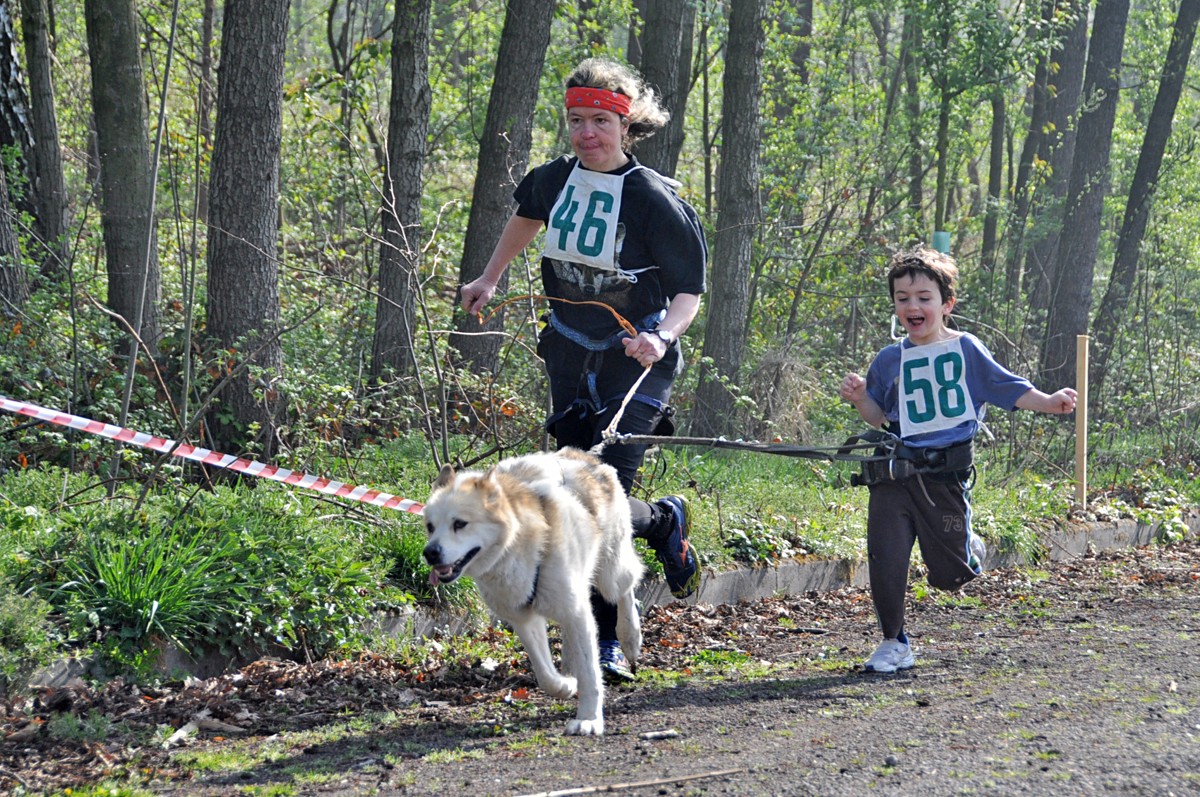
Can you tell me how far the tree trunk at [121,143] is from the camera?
954cm

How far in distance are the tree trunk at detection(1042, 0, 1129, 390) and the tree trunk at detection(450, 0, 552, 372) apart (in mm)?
8575

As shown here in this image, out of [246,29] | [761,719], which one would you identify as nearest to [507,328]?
[246,29]

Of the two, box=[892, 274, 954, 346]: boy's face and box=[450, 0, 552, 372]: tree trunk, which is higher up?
box=[450, 0, 552, 372]: tree trunk

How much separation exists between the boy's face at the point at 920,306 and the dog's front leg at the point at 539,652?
2224 millimetres

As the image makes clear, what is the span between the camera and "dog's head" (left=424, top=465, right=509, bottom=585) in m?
4.00

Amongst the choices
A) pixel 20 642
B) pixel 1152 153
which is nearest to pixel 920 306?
pixel 20 642

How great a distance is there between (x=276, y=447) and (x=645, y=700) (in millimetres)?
3667

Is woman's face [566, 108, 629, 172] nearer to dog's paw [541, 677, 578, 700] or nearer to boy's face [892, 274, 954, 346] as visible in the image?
boy's face [892, 274, 954, 346]

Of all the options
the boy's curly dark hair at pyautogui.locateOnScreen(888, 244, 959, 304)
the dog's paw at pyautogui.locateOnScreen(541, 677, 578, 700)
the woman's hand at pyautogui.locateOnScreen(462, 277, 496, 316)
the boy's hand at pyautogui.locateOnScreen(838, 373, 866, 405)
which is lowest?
the dog's paw at pyautogui.locateOnScreen(541, 677, 578, 700)

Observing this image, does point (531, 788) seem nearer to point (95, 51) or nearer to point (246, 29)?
point (246, 29)

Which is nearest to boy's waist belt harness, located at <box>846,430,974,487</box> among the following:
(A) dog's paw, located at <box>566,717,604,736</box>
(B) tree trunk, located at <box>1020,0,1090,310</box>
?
(A) dog's paw, located at <box>566,717,604,736</box>

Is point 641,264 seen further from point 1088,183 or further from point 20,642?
point 1088,183

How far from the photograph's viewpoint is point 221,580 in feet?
16.5

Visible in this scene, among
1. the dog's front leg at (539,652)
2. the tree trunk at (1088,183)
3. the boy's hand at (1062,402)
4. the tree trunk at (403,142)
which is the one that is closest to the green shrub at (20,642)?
the dog's front leg at (539,652)
